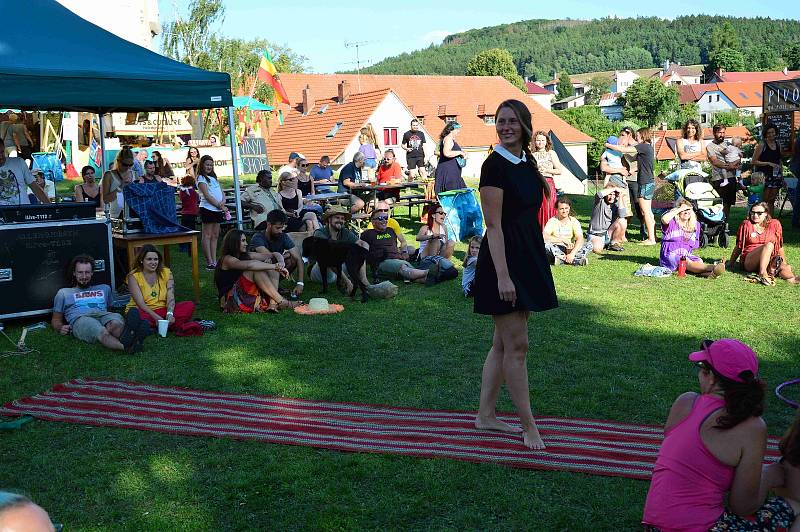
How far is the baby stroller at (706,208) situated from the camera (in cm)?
1221

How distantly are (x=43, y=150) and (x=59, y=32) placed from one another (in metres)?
16.5

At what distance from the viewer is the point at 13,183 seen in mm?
9273

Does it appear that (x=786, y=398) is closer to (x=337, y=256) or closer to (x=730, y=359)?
(x=730, y=359)

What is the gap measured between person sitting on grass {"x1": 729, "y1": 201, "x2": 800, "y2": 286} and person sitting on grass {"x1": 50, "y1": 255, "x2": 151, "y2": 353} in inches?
269

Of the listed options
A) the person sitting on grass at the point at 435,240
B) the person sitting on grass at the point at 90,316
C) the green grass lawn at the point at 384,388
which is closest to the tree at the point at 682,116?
the person sitting on grass at the point at 435,240

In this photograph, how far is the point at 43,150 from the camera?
24062 millimetres

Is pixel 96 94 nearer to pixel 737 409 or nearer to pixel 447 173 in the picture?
pixel 447 173

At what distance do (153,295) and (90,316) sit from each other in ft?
1.93

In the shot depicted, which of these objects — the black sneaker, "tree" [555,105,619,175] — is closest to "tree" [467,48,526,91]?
"tree" [555,105,619,175]

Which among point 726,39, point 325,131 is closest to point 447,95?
point 325,131

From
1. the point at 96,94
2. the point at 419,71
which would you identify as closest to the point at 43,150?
the point at 96,94

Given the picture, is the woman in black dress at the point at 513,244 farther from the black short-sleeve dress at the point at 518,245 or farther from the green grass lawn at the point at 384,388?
the green grass lawn at the point at 384,388

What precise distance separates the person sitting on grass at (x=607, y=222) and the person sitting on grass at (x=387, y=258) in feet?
10.6

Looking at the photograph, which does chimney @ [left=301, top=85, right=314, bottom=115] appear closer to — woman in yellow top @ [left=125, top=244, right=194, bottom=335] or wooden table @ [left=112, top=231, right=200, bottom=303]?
wooden table @ [left=112, top=231, right=200, bottom=303]
